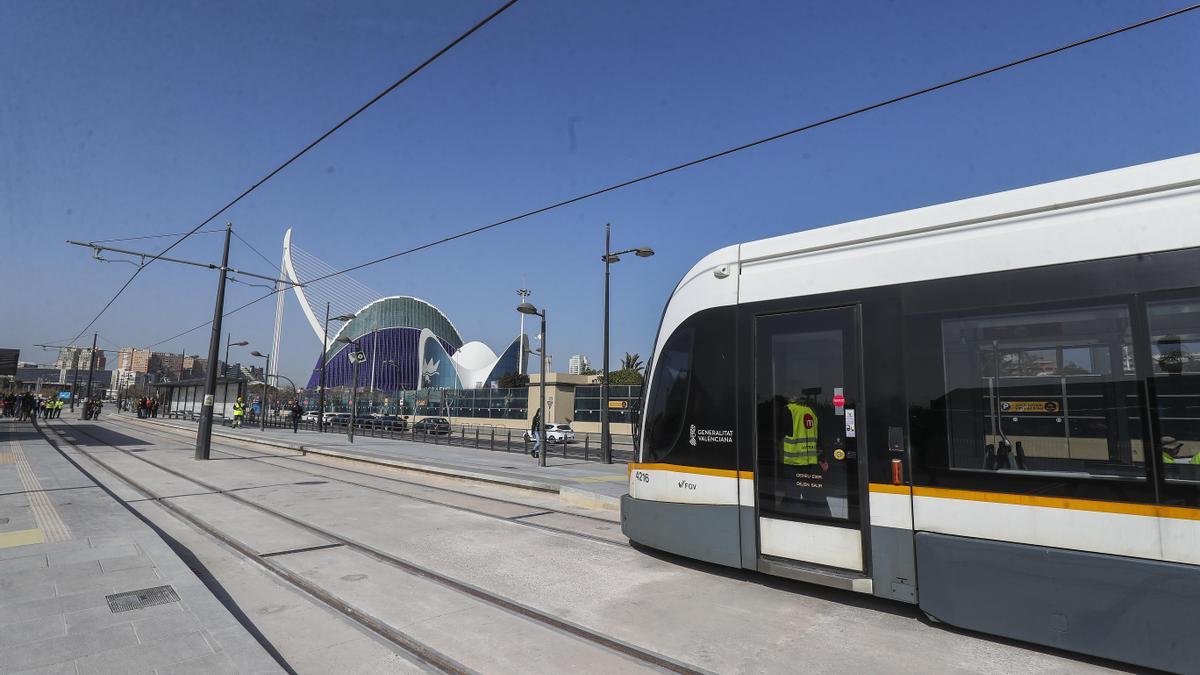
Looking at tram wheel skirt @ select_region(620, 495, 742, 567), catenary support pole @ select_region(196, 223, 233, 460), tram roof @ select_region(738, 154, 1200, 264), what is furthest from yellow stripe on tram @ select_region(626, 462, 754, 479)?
catenary support pole @ select_region(196, 223, 233, 460)

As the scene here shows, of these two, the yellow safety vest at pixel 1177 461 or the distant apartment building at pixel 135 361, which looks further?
the distant apartment building at pixel 135 361

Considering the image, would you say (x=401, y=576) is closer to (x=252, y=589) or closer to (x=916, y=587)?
(x=252, y=589)

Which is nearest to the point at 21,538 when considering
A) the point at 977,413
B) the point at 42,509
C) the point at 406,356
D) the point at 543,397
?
the point at 42,509

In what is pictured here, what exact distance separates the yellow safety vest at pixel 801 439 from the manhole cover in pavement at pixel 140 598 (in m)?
5.36

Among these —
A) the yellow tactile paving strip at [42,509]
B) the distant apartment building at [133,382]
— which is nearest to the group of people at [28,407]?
the distant apartment building at [133,382]

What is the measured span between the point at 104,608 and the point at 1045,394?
7401mm

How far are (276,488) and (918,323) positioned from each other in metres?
12.4

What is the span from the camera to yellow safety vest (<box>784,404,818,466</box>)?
534 cm

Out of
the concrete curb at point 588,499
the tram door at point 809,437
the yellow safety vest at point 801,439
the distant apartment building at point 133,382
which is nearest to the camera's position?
the tram door at point 809,437

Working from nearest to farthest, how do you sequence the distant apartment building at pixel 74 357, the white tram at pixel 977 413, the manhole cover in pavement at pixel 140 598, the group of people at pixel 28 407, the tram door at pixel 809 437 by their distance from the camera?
the white tram at pixel 977 413 → the manhole cover in pavement at pixel 140 598 → the tram door at pixel 809 437 → the group of people at pixel 28 407 → the distant apartment building at pixel 74 357

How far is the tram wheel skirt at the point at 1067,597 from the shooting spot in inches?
146

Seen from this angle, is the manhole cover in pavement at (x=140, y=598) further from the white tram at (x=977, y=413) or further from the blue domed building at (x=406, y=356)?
the blue domed building at (x=406, y=356)

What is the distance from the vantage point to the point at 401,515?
953cm

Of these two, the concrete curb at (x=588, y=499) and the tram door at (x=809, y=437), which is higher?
the tram door at (x=809, y=437)
